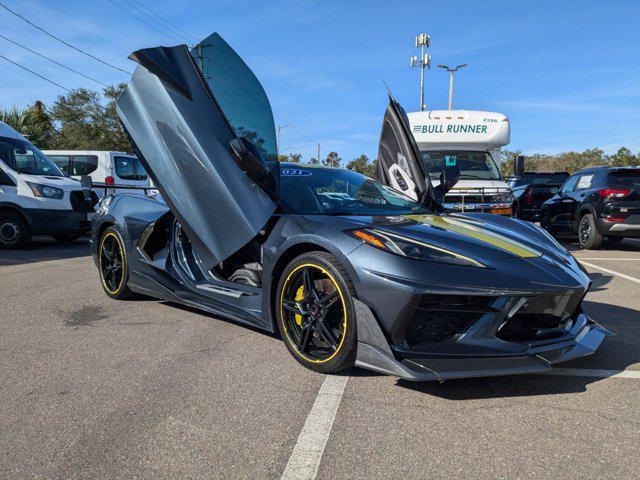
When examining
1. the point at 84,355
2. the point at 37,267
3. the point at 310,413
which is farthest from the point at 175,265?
the point at 37,267

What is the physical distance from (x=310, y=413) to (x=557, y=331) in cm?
140

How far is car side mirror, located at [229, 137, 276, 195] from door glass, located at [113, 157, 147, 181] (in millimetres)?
10207

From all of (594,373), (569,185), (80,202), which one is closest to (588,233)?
(569,185)

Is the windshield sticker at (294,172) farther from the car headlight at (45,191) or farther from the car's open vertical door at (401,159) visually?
the car headlight at (45,191)

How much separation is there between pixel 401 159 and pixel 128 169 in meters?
9.91

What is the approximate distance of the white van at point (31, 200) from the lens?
8891 mm

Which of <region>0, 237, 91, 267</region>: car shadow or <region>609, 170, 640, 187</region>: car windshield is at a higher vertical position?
<region>609, 170, 640, 187</region>: car windshield

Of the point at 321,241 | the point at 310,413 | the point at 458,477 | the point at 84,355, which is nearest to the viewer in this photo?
the point at 458,477

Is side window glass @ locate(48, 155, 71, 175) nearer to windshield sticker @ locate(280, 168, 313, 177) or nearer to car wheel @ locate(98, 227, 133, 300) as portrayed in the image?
car wheel @ locate(98, 227, 133, 300)

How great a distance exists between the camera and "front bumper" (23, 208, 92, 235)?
29.4 ft

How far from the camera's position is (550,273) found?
9.02ft

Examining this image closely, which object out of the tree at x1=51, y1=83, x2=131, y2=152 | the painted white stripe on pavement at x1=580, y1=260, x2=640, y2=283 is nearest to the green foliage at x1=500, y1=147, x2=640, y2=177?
the tree at x1=51, y1=83, x2=131, y2=152

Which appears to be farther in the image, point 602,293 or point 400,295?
point 602,293

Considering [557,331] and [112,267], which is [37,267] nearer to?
[112,267]
